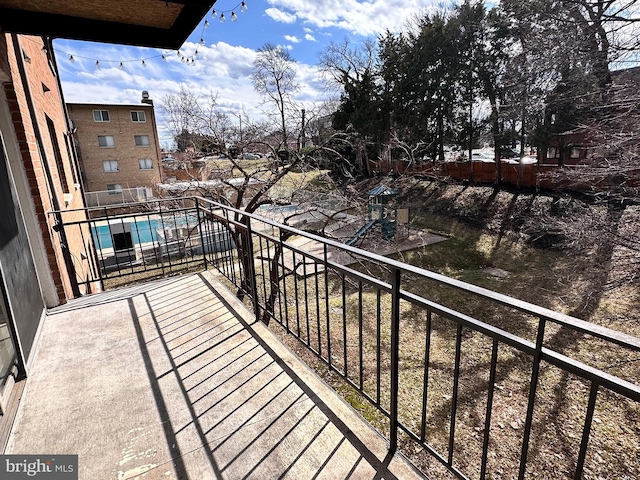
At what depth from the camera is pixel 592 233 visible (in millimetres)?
5734

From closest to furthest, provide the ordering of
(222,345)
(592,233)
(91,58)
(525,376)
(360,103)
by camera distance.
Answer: (222,345)
(91,58)
(525,376)
(592,233)
(360,103)

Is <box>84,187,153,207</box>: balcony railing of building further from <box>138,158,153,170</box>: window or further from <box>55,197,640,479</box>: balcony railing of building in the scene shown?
<box>55,197,640,479</box>: balcony railing of building

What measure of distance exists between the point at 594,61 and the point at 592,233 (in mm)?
2968

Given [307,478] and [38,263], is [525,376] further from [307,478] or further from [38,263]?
[38,263]

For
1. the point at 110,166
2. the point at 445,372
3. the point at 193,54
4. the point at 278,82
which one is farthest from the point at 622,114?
the point at 110,166

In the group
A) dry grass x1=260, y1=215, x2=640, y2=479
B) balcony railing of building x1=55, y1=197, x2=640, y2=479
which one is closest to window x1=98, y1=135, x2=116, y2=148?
balcony railing of building x1=55, y1=197, x2=640, y2=479

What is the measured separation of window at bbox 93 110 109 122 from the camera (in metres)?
21.1

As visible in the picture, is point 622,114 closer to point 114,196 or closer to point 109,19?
point 109,19

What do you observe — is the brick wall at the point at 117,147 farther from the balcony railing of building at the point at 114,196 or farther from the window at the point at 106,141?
the balcony railing of building at the point at 114,196

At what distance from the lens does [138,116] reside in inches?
884

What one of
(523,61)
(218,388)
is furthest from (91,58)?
(523,61)

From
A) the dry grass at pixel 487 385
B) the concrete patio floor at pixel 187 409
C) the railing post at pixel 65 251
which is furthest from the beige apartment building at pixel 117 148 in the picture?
the concrete patio floor at pixel 187 409

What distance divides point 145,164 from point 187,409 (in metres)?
24.7

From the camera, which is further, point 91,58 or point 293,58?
point 293,58
